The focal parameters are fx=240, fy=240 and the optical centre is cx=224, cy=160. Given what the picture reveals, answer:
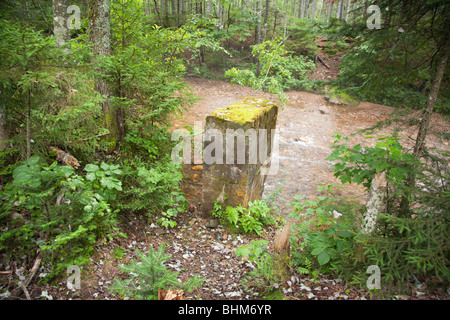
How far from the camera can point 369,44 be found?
3885mm

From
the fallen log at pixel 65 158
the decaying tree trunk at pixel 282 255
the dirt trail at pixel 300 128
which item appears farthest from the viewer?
the dirt trail at pixel 300 128

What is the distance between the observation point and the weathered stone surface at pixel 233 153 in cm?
399

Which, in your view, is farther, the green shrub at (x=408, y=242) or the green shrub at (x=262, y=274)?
the green shrub at (x=262, y=274)

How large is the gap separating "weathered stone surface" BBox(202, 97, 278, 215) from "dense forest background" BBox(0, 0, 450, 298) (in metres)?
0.45

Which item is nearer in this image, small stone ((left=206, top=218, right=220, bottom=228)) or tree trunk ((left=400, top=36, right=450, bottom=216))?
tree trunk ((left=400, top=36, right=450, bottom=216))

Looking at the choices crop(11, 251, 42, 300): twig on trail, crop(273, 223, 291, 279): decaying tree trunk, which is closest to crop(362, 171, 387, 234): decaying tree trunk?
crop(273, 223, 291, 279): decaying tree trunk

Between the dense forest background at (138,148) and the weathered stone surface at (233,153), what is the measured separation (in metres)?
0.45

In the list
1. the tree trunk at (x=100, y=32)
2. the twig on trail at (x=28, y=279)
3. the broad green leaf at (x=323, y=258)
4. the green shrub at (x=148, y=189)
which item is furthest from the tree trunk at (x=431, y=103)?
the tree trunk at (x=100, y=32)

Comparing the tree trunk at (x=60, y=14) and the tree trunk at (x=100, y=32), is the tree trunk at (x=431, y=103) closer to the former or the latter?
the tree trunk at (x=100, y=32)

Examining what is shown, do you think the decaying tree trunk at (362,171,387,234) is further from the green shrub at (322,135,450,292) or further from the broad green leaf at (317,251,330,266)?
the broad green leaf at (317,251,330,266)

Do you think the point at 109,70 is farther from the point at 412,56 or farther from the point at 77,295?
the point at 412,56

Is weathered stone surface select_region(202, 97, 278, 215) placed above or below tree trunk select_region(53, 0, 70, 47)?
below

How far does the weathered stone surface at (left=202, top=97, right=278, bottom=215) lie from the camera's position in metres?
3.99

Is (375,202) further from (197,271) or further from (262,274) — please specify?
(197,271)
